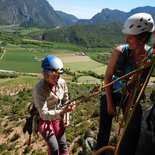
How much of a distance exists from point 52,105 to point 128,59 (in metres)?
1.43

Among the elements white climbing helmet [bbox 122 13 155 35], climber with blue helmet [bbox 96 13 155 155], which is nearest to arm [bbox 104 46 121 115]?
climber with blue helmet [bbox 96 13 155 155]

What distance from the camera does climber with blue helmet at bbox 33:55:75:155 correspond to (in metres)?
4.14

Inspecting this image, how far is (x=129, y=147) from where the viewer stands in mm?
3354

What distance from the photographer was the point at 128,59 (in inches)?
140

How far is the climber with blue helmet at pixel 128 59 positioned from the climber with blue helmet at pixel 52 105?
0.51m

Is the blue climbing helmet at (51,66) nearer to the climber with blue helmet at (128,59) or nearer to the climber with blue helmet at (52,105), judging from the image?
the climber with blue helmet at (52,105)

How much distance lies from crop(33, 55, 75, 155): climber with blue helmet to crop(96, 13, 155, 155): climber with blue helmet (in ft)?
1.68

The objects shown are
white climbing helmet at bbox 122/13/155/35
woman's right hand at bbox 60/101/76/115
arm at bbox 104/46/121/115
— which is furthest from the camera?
woman's right hand at bbox 60/101/76/115

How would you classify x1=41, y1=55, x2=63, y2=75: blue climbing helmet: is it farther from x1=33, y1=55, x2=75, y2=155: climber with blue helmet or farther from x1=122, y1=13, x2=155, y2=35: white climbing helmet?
x1=122, y1=13, x2=155, y2=35: white climbing helmet

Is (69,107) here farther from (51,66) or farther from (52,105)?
(51,66)

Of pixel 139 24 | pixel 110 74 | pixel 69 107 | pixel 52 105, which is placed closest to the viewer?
pixel 139 24

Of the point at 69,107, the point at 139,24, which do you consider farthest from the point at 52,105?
the point at 139,24

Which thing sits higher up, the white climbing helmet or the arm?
the white climbing helmet

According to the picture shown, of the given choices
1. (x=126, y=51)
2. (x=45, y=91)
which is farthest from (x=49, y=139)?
(x=126, y=51)
